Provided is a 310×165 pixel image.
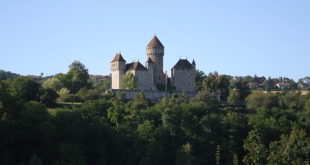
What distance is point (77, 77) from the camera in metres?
82.4

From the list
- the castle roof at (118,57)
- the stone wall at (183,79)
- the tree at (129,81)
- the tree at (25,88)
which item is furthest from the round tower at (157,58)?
the tree at (25,88)

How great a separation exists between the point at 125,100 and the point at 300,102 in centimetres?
2640

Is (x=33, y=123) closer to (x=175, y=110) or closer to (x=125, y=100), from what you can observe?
(x=175, y=110)

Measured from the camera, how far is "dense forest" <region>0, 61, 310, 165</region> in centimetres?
4416

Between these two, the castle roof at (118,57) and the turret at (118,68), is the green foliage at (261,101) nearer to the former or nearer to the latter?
the turret at (118,68)

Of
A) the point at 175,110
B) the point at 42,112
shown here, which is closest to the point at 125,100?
the point at 175,110

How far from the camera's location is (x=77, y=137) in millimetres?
48344

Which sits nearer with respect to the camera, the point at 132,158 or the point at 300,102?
the point at 132,158

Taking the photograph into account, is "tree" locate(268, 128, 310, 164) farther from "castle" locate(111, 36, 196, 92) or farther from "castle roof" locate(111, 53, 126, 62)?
"castle roof" locate(111, 53, 126, 62)

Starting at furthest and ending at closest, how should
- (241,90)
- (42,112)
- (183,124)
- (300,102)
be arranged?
(241,90)
(300,102)
(183,124)
(42,112)

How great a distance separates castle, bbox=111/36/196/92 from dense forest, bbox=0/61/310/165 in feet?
24.2

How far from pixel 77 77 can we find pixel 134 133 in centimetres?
3112

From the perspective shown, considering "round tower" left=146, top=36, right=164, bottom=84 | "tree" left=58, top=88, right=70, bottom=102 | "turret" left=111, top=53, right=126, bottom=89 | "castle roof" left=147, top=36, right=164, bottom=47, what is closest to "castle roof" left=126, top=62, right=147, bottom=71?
"turret" left=111, top=53, right=126, bottom=89

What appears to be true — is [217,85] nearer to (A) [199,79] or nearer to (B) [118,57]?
(A) [199,79]
